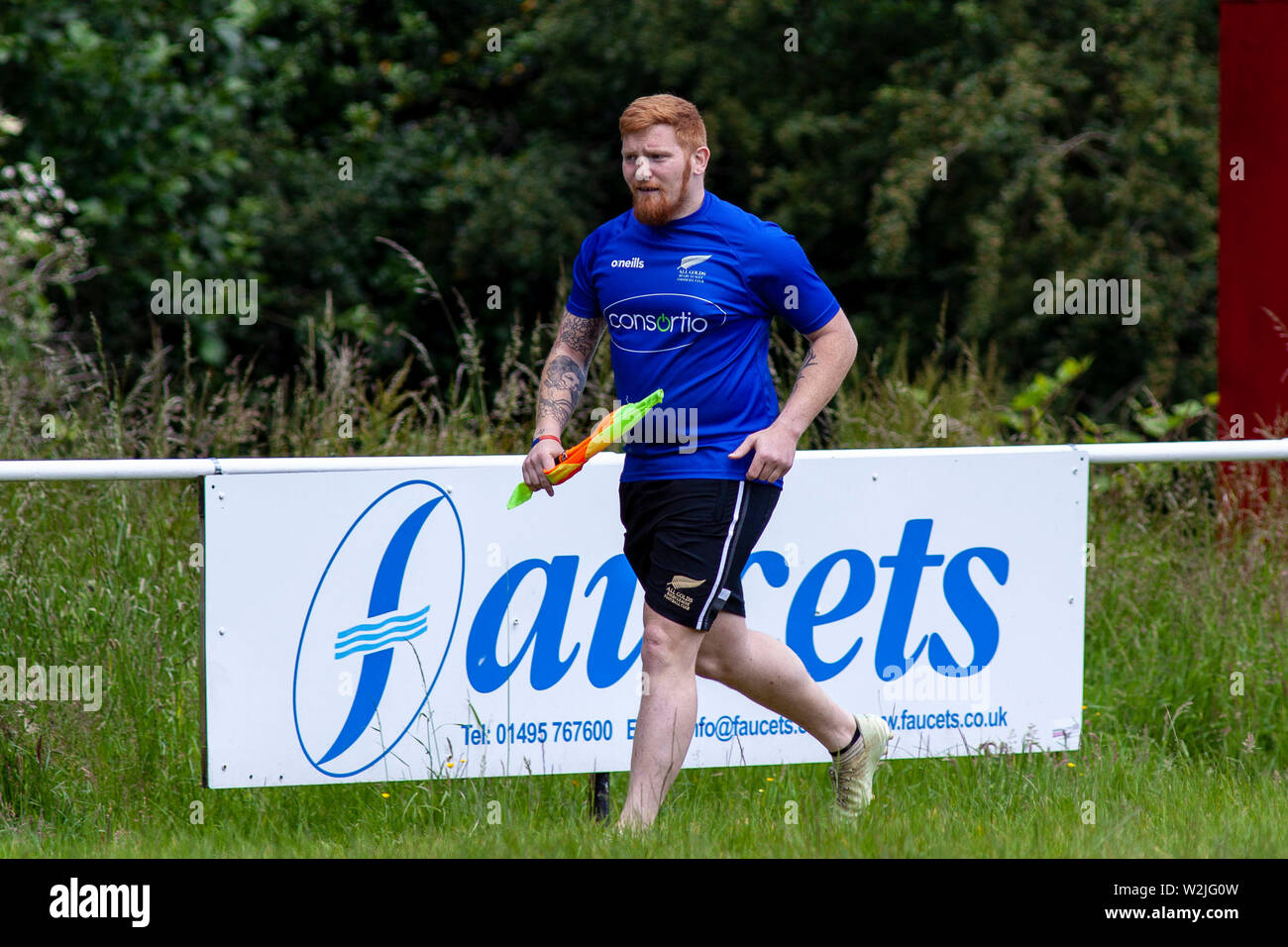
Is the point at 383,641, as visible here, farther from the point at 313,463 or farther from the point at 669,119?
the point at 669,119

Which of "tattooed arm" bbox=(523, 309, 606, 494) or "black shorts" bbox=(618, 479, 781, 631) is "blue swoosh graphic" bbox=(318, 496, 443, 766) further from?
"black shorts" bbox=(618, 479, 781, 631)

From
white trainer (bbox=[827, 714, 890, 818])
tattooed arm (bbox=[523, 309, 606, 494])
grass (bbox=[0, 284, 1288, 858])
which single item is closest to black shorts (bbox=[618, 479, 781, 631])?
tattooed arm (bbox=[523, 309, 606, 494])

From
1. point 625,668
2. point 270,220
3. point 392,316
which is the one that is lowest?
point 625,668

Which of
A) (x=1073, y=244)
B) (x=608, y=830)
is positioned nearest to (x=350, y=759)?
(x=608, y=830)

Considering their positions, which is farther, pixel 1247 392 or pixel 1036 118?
pixel 1036 118

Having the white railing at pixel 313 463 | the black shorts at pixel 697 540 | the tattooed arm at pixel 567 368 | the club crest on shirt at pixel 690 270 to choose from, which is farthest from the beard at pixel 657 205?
the white railing at pixel 313 463

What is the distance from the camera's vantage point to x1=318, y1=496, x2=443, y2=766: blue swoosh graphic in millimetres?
4102

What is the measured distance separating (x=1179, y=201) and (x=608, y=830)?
12.3m

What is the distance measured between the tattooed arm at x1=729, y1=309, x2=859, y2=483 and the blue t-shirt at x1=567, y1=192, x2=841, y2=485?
42 mm

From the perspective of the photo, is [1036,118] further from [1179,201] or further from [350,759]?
[350,759]

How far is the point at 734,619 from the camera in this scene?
3977 mm

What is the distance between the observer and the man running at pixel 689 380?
12.3 ft

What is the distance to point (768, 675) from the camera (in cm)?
402

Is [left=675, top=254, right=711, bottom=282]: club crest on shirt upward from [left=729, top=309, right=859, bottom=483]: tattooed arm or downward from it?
upward
